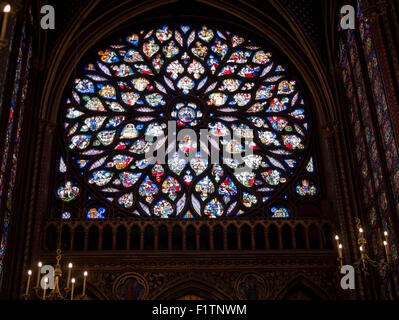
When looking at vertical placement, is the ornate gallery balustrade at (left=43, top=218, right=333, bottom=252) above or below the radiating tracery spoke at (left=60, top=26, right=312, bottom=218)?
below

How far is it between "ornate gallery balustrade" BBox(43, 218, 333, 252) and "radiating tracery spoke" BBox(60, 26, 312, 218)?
589 mm

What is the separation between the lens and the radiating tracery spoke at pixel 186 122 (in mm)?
15445

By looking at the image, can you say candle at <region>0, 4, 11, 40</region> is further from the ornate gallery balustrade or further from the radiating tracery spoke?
the radiating tracery spoke

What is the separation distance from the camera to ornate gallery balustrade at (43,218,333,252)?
14.3m

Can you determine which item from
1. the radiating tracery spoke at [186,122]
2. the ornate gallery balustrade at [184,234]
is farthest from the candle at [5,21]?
the radiating tracery spoke at [186,122]

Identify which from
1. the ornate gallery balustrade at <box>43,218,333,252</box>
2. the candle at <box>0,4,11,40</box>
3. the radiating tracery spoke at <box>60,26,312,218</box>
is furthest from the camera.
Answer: the radiating tracery spoke at <box>60,26,312,218</box>

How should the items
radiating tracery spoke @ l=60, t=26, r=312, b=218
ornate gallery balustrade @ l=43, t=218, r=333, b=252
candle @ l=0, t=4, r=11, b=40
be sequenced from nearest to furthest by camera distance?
candle @ l=0, t=4, r=11, b=40, ornate gallery balustrade @ l=43, t=218, r=333, b=252, radiating tracery spoke @ l=60, t=26, r=312, b=218

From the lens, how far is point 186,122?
16.7 m

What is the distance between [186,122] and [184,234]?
3.52m

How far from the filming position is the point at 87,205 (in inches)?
596

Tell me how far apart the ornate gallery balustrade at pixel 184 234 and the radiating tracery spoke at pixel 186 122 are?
589mm

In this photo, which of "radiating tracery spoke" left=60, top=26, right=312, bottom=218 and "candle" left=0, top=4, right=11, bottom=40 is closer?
"candle" left=0, top=4, right=11, bottom=40

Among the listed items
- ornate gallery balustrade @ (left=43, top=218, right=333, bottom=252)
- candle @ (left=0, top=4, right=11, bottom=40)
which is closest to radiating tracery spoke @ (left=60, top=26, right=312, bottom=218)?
ornate gallery balustrade @ (left=43, top=218, right=333, bottom=252)

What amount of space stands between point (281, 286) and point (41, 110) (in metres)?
7.04
